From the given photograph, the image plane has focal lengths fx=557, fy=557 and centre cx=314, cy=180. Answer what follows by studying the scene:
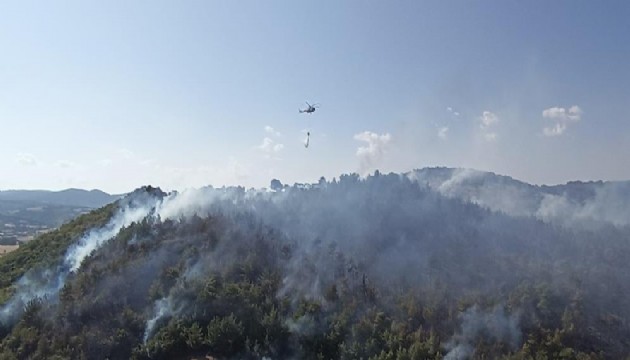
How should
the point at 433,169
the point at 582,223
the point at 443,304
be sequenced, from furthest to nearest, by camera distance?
the point at 433,169 < the point at 582,223 < the point at 443,304

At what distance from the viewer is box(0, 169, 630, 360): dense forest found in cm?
2973

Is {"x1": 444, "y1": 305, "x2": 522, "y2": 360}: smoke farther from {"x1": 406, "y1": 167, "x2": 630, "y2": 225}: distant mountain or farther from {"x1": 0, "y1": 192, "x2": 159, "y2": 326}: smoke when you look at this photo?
{"x1": 0, "y1": 192, "x2": 159, "y2": 326}: smoke

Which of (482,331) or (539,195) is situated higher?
(539,195)

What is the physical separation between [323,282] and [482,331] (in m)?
10.3

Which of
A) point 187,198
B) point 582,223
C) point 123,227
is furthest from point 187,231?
point 582,223

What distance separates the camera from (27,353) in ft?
103

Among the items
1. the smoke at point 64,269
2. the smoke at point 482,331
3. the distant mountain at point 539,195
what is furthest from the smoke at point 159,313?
the distant mountain at point 539,195

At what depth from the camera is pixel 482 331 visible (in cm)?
2902

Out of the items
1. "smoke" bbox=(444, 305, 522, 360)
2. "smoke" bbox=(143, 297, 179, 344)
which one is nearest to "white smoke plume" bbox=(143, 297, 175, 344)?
"smoke" bbox=(143, 297, 179, 344)

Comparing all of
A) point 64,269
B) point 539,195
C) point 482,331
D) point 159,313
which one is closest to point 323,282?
point 159,313

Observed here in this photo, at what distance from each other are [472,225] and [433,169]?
47.2 m

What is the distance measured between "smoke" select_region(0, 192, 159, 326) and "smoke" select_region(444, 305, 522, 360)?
84.4 feet

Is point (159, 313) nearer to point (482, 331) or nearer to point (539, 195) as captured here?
point (482, 331)

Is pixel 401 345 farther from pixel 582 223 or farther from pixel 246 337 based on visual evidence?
pixel 582 223
